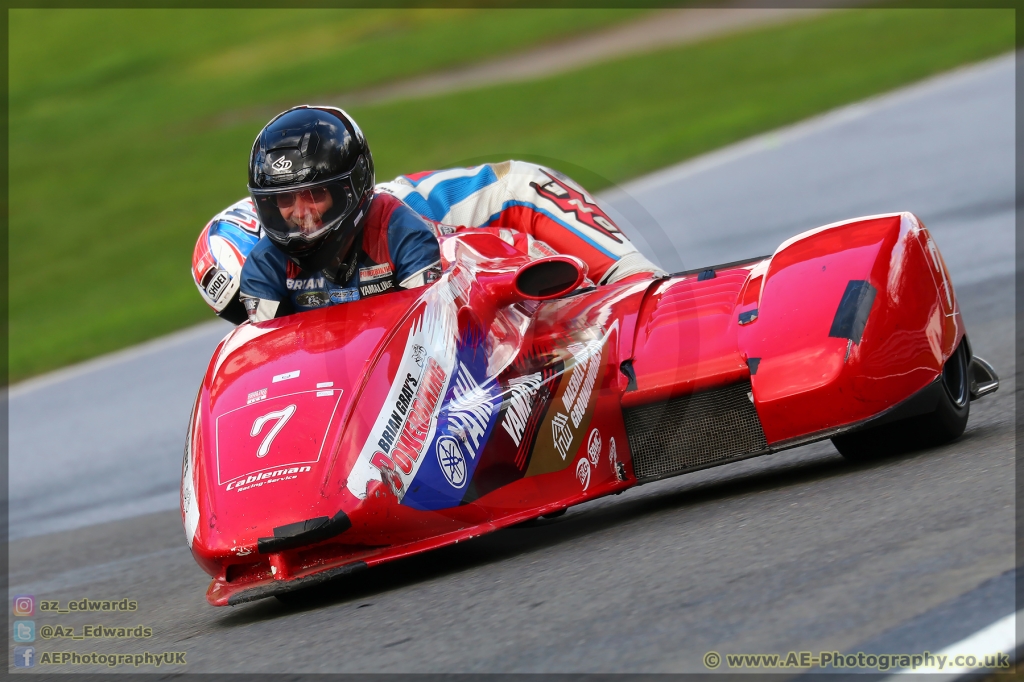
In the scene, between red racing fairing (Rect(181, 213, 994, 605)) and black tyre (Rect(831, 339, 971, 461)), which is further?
black tyre (Rect(831, 339, 971, 461))

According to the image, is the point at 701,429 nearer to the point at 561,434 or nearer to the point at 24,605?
the point at 561,434

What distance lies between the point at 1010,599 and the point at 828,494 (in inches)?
53.4

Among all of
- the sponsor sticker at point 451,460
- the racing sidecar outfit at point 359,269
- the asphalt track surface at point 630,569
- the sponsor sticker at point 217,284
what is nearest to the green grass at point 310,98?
the asphalt track surface at point 630,569

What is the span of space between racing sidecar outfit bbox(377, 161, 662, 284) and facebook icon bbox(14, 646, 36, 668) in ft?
7.98

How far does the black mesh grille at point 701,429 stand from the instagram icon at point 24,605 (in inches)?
103

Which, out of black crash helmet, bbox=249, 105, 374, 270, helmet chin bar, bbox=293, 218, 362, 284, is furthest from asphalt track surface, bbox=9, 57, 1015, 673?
black crash helmet, bbox=249, 105, 374, 270

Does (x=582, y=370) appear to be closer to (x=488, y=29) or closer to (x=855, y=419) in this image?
(x=855, y=419)

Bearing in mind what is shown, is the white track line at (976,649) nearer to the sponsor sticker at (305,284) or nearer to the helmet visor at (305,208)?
the helmet visor at (305,208)

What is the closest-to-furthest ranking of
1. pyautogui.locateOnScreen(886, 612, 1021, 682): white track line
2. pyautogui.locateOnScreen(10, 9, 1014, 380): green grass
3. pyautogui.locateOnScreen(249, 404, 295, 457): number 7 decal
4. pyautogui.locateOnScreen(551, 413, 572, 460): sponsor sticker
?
pyautogui.locateOnScreen(886, 612, 1021, 682): white track line → pyautogui.locateOnScreen(249, 404, 295, 457): number 7 decal → pyautogui.locateOnScreen(551, 413, 572, 460): sponsor sticker → pyautogui.locateOnScreen(10, 9, 1014, 380): green grass

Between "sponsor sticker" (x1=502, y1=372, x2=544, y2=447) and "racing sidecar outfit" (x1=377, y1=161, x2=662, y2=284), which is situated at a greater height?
"racing sidecar outfit" (x1=377, y1=161, x2=662, y2=284)

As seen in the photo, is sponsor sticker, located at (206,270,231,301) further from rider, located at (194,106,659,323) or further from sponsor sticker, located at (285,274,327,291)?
sponsor sticker, located at (285,274,327,291)

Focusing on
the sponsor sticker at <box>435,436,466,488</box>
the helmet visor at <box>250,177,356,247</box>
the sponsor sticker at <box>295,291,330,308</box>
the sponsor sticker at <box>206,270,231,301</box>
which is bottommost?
the sponsor sticker at <box>435,436,466,488</box>

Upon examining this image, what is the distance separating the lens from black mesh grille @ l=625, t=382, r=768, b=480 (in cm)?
485

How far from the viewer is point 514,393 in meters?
4.78
